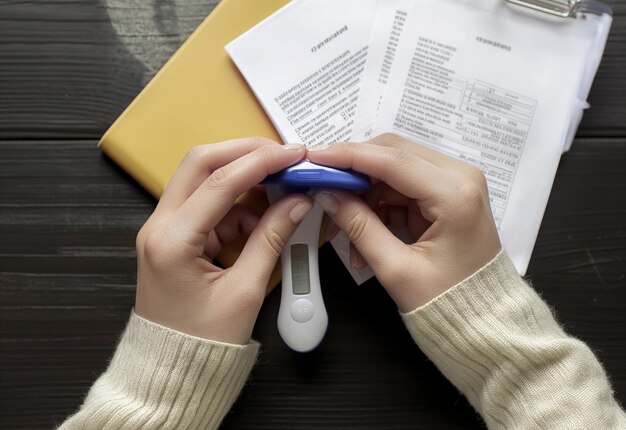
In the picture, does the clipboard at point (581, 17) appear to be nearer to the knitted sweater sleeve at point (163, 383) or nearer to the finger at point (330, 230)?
the finger at point (330, 230)

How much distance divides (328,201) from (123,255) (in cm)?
24

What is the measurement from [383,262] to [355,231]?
36 millimetres

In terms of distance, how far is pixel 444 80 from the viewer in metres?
0.57

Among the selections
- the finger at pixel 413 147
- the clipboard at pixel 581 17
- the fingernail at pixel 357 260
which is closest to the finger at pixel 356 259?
the fingernail at pixel 357 260

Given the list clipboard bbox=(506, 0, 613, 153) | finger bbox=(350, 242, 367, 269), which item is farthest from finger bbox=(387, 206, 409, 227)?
clipboard bbox=(506, 0, 613, 153)

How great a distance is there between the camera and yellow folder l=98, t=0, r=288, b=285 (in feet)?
1.83

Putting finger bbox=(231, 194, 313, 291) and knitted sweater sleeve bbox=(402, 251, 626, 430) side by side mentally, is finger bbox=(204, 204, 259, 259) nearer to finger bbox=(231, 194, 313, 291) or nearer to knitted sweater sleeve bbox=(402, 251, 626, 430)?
finger bbox=(231, 194, 313, 291)

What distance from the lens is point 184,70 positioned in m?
0.56

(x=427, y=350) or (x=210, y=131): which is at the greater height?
(x=210, y=131)

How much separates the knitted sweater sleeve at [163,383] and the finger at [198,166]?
0.11 meters

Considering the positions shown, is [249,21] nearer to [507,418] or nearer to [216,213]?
[216,213]

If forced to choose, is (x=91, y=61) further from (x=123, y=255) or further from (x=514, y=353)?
(x=514, y=353)

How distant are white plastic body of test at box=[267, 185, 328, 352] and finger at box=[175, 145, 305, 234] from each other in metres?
0.05

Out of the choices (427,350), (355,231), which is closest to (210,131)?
(355,231)
